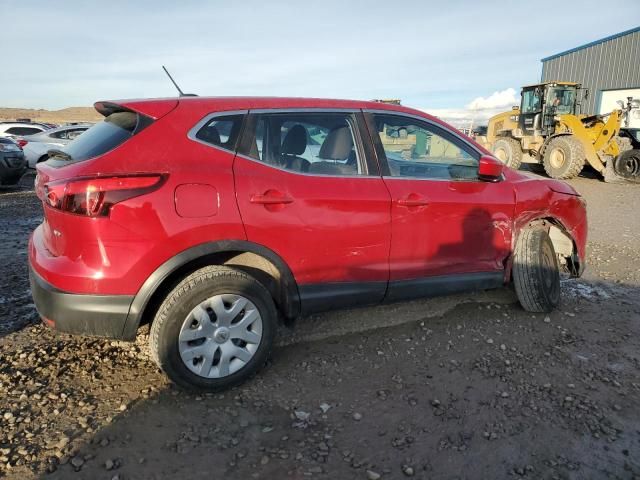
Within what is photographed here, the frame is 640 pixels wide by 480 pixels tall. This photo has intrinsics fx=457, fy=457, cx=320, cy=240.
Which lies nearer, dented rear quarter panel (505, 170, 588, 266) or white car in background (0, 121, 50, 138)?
dented rear quarter panel (505, 170, 588, 266)

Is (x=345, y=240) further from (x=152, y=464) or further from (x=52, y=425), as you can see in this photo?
(x=52, y=425)

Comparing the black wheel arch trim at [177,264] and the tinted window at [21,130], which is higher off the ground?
the tinted window at [21,130]

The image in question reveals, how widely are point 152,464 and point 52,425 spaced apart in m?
0.68

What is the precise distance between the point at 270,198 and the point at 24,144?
1238 centimetres

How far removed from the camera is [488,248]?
3709 millimetres

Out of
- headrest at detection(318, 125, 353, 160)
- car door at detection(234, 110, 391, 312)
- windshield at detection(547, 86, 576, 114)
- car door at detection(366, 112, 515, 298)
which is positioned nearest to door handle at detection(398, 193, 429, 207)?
car door at detection(366, 112, 515, 298)

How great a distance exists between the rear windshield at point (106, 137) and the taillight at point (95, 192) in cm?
23

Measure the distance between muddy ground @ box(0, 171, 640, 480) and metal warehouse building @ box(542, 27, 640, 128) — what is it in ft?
81.6

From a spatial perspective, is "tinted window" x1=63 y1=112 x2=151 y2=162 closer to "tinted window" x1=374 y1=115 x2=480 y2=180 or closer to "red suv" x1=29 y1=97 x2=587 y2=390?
"red suv" x1=29 y1=97 x2=587 y2=390

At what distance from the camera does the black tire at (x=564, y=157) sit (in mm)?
13141

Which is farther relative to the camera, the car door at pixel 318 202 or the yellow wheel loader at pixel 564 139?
the yellow wheel loader at pixel 564 139

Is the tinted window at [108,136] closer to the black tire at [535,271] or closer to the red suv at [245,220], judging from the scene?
the red suv at [245,220]

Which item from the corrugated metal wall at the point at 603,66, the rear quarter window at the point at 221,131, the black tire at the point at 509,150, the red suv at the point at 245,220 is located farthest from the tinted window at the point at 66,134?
the corrugated metal wall at the point at 603,66

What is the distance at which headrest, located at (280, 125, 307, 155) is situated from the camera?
9.93 feet
